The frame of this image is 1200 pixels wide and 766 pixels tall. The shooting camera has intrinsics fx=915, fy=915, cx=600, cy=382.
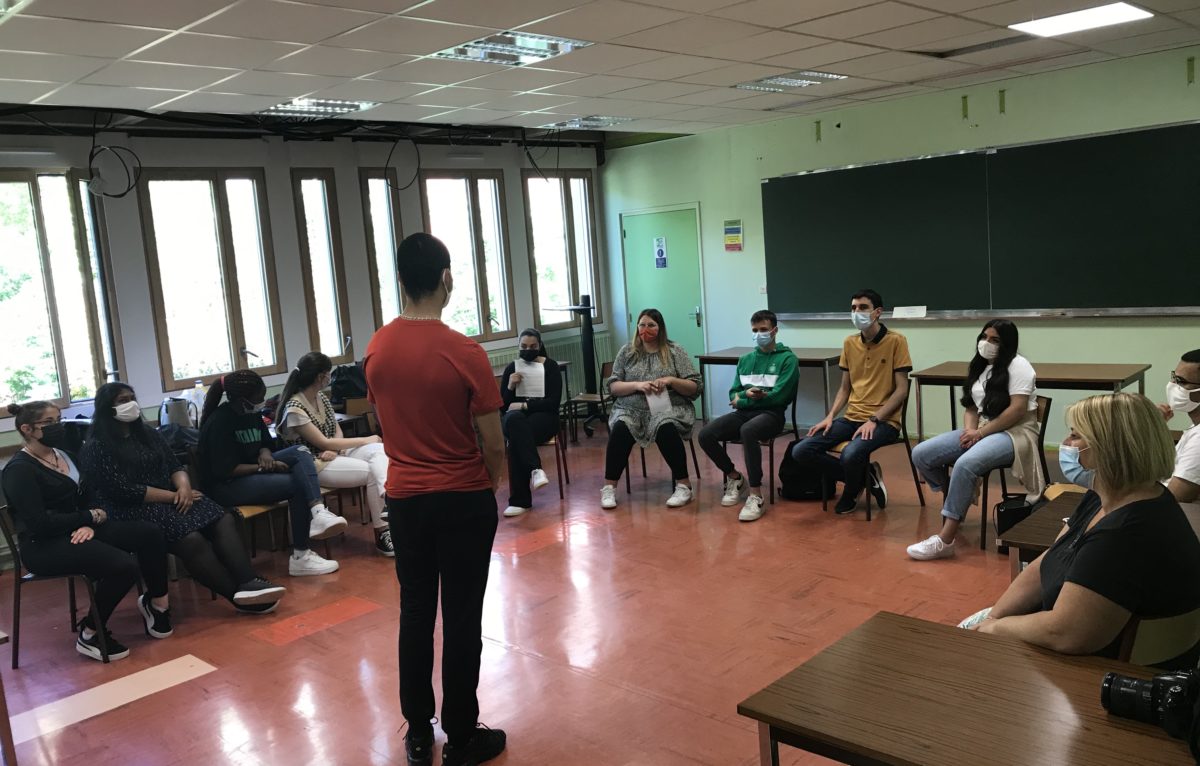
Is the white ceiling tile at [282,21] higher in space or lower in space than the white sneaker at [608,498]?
higher

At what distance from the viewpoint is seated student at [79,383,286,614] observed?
4395 mm

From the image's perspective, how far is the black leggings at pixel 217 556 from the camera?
4.45 metres

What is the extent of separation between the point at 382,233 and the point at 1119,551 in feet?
22.5

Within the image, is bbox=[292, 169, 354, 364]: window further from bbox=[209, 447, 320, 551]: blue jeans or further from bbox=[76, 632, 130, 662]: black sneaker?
bbox=[76, 632, 130, 662]: black sneaker

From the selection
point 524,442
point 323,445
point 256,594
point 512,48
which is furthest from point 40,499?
point 512,48

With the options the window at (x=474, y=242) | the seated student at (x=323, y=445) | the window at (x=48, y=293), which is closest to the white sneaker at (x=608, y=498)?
the seated student at (x=323, y=445)

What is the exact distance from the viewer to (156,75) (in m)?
4.52

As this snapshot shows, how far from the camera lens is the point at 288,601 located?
15.5 feet

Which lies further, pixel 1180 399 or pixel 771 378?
pixel 771 378

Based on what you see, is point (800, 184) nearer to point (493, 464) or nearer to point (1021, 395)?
point (1021, 395)

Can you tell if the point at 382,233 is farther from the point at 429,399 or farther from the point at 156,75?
the point at 429,399

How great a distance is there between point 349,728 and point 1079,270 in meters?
5.60

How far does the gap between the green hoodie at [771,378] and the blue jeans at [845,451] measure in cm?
38

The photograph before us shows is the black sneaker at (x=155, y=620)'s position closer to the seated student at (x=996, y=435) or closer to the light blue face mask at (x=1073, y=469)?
the seated student at (x=996, y=435)
